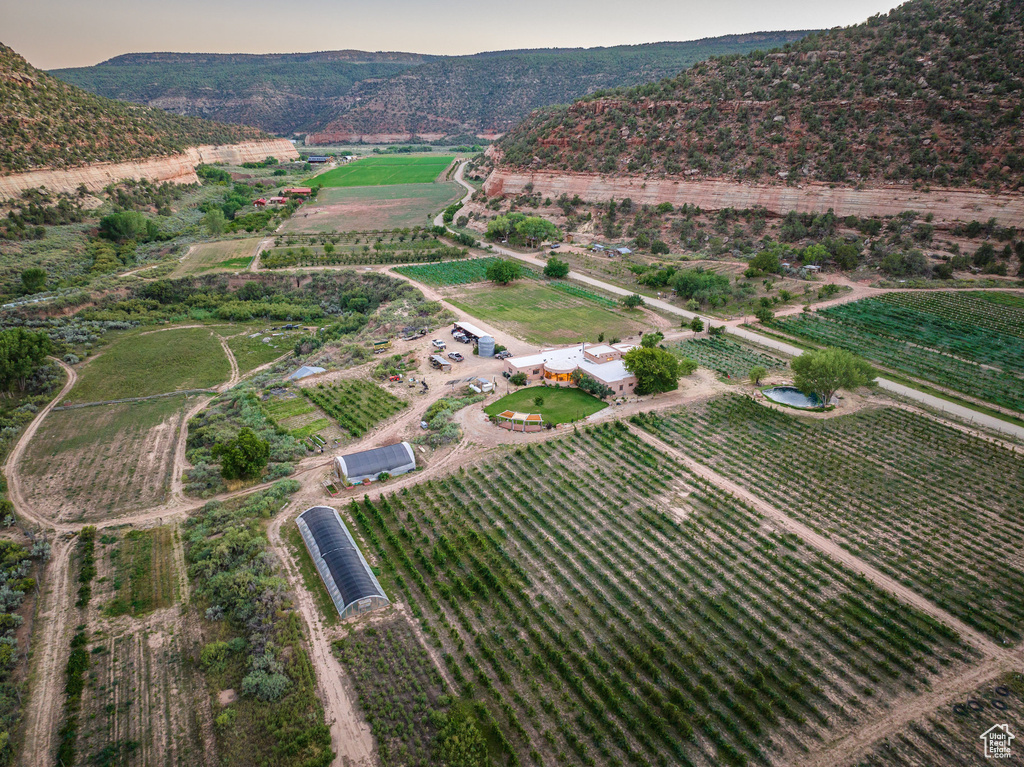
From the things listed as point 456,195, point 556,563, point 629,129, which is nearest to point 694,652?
point 556,563

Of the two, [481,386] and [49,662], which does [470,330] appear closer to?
[481,386]

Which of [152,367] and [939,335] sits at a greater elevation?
[939,335]

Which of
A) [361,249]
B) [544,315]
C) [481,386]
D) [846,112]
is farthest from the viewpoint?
[361,249]

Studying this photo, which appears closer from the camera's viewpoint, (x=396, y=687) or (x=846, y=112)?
(x=396, y=687)

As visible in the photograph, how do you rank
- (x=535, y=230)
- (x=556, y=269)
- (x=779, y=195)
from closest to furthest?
1. (x=556, y=269)
2. (x=779, y=195)
3. (x=535, y=230)

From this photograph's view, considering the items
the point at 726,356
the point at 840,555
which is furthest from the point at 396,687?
the point at 726,356

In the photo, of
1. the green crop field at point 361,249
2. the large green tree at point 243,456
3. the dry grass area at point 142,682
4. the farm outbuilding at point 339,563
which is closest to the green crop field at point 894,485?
the farm outbuilding at point 339,563
